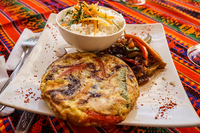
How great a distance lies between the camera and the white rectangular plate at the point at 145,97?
1.50m

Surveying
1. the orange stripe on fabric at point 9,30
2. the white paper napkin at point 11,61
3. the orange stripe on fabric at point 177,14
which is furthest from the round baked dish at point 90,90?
the orange stripe on fabric at point 177,14

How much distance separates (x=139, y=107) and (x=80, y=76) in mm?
650

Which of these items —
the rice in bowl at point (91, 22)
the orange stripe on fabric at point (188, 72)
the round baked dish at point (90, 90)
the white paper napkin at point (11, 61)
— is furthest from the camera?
the orange stripe on fabric at point (188, 72)

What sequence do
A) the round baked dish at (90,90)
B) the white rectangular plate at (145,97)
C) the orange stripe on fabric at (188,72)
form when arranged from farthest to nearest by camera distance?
the orange stripe on fabric at (188,72), the white rectangular plate at (145,97), the round baked dish at (90,90)

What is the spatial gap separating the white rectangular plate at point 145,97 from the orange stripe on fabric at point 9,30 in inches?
25.3

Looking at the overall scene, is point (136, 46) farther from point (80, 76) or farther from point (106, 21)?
point (80, 76)

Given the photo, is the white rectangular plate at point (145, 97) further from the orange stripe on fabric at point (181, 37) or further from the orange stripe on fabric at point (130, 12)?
the orange stripe on fabric at point (130, 12)

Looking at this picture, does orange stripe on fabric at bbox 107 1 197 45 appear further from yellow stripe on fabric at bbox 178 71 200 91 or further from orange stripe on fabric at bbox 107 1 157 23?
yellow stripe on fabric at bbox 178 71 200 91

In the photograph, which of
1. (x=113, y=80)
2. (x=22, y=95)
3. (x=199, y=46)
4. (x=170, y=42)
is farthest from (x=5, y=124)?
(x=199, y=46)

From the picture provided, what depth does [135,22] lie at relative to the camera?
3461mm

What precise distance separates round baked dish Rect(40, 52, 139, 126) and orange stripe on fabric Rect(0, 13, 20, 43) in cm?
133

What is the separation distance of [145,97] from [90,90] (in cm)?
65

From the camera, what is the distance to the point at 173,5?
163 inches

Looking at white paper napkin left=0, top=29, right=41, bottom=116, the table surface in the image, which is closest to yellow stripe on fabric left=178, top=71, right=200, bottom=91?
the table surface
